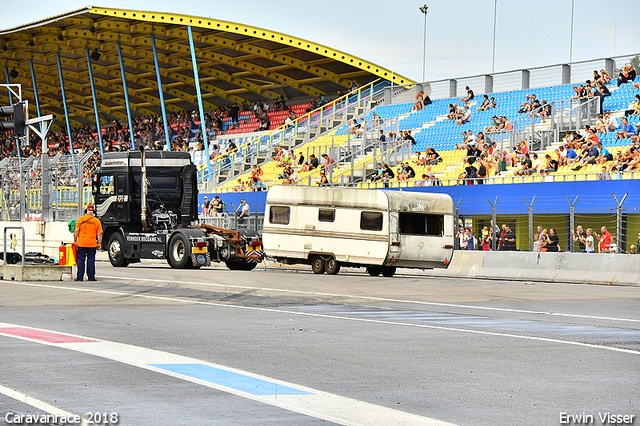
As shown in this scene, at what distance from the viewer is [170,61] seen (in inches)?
2373

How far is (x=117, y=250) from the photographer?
29.3 meters

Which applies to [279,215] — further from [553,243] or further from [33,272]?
[33,272]

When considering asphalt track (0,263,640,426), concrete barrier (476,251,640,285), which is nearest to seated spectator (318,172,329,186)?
concrete barrier (476,251,640,285)

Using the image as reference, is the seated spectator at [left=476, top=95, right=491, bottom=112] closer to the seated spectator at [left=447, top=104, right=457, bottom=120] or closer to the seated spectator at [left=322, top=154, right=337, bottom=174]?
the seated spectator at [left=447, top=104, right=457, bottom=120]

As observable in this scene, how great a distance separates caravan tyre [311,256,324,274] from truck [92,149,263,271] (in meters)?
1.78

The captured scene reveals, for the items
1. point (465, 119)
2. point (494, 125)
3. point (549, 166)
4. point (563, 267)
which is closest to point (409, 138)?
point (465, 119)

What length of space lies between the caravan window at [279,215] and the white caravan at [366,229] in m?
0.03

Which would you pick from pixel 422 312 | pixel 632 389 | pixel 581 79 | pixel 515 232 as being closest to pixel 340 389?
pixel 632 389

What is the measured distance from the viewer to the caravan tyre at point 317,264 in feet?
89.7

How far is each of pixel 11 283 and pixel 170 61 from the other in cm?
4113

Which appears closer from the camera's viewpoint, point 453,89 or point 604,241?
point 604,241

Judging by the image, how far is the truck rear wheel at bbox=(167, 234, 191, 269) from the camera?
27.3 m

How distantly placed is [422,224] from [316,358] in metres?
17.4

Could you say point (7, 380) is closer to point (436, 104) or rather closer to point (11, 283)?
point (11, 283)
